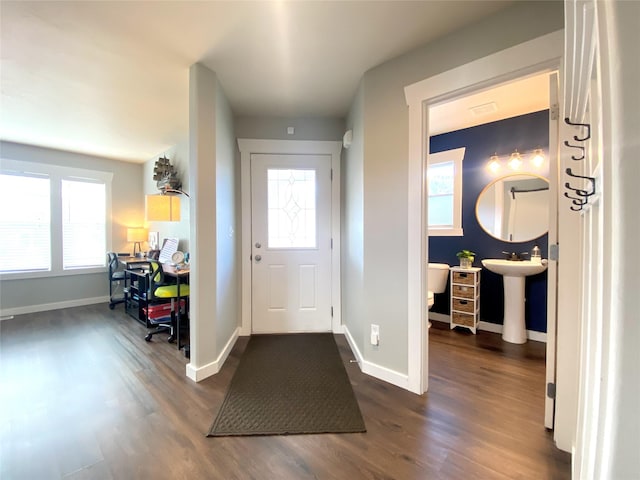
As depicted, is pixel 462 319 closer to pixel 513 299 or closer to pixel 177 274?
pixel 513 299

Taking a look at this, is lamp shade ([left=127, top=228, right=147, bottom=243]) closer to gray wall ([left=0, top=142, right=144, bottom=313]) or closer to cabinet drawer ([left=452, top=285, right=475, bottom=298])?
gray wall ([left=0, top=142, right=144, bottom=313])

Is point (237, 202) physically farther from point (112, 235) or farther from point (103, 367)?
point (112, 235)

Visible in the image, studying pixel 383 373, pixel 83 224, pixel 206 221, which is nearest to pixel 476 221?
pixel 383 373

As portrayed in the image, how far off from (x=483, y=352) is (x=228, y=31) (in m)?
3.28

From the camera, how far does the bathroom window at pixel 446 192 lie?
328cm

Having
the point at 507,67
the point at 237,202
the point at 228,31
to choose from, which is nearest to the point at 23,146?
the point at 237,202

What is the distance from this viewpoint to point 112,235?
433 cm

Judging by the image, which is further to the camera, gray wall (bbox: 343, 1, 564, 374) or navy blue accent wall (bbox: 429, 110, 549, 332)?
navy blue accent wall (bbox: 429, 110, 549, 332)

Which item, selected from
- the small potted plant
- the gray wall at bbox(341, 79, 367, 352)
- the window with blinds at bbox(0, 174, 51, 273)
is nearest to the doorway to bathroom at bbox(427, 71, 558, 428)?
the small potted plant

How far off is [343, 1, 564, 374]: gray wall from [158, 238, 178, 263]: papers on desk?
9.63 feet

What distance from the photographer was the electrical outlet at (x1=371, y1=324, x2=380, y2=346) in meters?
2.02

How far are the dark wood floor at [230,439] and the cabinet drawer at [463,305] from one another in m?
0.63

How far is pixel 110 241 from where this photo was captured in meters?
4.30

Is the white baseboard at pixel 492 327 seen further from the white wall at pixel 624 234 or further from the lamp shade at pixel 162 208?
the lamp shade at pixel 162 208
